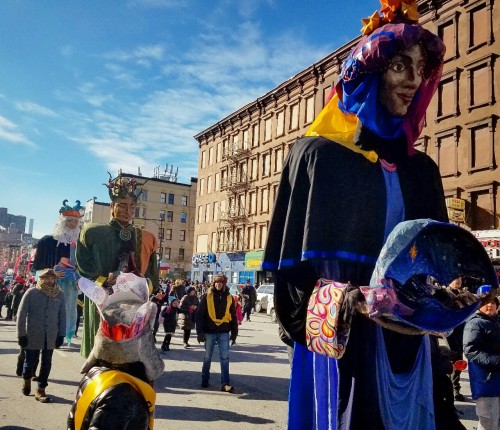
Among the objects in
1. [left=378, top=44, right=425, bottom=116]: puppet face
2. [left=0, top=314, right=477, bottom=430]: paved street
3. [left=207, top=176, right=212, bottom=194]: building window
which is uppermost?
[left=207, top=176, right=212, bottom=194]: building window

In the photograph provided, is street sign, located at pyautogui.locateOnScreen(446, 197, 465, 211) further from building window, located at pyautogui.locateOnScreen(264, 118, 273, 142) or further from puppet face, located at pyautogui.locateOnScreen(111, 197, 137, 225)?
puppet face, located at pyautogui.locateOnScreen(111, 197, 137, 225)

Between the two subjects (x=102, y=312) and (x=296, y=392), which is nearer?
(x=296, y=392)

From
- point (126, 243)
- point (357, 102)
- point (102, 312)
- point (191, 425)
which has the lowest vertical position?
point (191, 425)

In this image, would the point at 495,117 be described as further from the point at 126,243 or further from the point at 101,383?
the point at 101,383

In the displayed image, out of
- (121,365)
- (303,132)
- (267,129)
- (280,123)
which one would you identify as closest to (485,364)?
(121,365)

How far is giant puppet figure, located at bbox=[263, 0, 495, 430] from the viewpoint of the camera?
1.91 metres

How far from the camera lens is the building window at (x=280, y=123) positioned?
37.9 m

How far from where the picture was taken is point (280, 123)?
126 feet

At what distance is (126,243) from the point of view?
536cm

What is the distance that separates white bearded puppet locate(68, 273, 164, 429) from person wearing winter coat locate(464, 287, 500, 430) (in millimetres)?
4197

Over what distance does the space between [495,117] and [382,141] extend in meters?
23.0

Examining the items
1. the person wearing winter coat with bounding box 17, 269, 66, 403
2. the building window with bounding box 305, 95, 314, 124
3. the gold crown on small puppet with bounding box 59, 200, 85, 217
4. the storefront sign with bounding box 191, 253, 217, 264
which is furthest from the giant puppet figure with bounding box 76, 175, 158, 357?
the storefront sign with bounding box 191, 253, 217, 264

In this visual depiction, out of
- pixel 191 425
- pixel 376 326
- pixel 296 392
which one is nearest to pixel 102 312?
pixel 296 392

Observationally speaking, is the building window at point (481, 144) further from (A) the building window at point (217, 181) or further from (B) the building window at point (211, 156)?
(B) the building window at point (211, 156)
